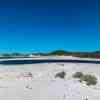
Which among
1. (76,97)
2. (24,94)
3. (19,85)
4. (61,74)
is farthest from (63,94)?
(61,74)

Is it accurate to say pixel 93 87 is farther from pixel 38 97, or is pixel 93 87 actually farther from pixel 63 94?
pixel 38 97

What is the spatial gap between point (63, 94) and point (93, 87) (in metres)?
2.50

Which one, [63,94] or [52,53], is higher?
[52,53]

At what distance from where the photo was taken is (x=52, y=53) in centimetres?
6794

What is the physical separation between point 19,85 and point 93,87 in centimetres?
371

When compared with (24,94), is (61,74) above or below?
above

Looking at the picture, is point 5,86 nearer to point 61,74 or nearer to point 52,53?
point 61,74

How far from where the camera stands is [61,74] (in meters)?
19.0

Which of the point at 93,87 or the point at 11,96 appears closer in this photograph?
the point at 11,96

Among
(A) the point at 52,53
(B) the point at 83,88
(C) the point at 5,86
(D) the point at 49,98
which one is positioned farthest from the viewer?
(A) the point at 52,53

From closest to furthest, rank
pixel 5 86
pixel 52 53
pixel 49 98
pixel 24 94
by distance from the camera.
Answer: pixel 49 98
pixel 24 94
pixel 5 86
pixel 52 53

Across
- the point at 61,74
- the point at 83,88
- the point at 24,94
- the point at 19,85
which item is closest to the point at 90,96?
the point at 83,88

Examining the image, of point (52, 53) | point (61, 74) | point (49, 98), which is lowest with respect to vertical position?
point (49, 98)

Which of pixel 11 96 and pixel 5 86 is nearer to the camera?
pixel 11 96
